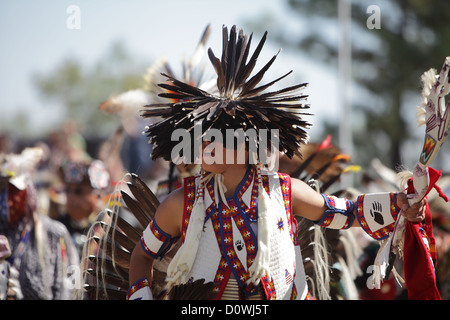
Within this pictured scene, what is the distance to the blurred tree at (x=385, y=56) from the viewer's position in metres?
11.9

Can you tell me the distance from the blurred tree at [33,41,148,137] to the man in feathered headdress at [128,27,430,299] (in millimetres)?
28211

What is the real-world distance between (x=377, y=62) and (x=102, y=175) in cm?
874

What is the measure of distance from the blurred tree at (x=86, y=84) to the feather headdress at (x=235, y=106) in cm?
2819

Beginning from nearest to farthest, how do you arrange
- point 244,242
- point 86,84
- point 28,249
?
point 244,242
point 28,249
point 86,84

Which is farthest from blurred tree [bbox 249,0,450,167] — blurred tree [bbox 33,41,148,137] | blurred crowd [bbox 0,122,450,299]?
blurred tree [bbox 33,41,148,137]

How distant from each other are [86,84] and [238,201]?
103 ft

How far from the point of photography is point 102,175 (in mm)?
5348

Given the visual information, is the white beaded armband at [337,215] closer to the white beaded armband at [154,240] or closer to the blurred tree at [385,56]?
the white beaded armband at [154,240]

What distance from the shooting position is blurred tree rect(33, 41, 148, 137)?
102ft

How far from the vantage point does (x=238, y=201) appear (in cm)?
254

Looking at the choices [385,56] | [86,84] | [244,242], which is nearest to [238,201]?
[244,242]

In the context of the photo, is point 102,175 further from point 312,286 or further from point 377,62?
point 377,62

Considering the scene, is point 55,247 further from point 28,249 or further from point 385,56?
point 385,56

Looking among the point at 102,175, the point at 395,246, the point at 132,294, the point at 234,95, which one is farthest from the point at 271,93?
the point at 102,175
